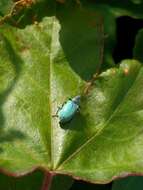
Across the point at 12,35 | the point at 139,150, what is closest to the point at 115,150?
the point at 139,150

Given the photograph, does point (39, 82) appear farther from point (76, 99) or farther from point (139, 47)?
point (139, 47)

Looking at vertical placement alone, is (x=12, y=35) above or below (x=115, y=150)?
above

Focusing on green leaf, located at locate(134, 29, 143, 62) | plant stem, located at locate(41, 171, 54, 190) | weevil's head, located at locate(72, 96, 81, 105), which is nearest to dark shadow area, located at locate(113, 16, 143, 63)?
green leaf, located at locate(134, 29, 143, 62)

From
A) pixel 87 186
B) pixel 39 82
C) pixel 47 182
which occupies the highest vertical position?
pixel 39 82

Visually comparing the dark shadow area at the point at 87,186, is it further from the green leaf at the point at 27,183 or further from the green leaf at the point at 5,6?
the green leaf at the point at 5,6

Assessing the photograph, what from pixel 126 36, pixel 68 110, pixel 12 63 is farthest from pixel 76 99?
pixel 126 36

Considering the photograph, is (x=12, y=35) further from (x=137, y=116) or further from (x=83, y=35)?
(x=137, y=116)
